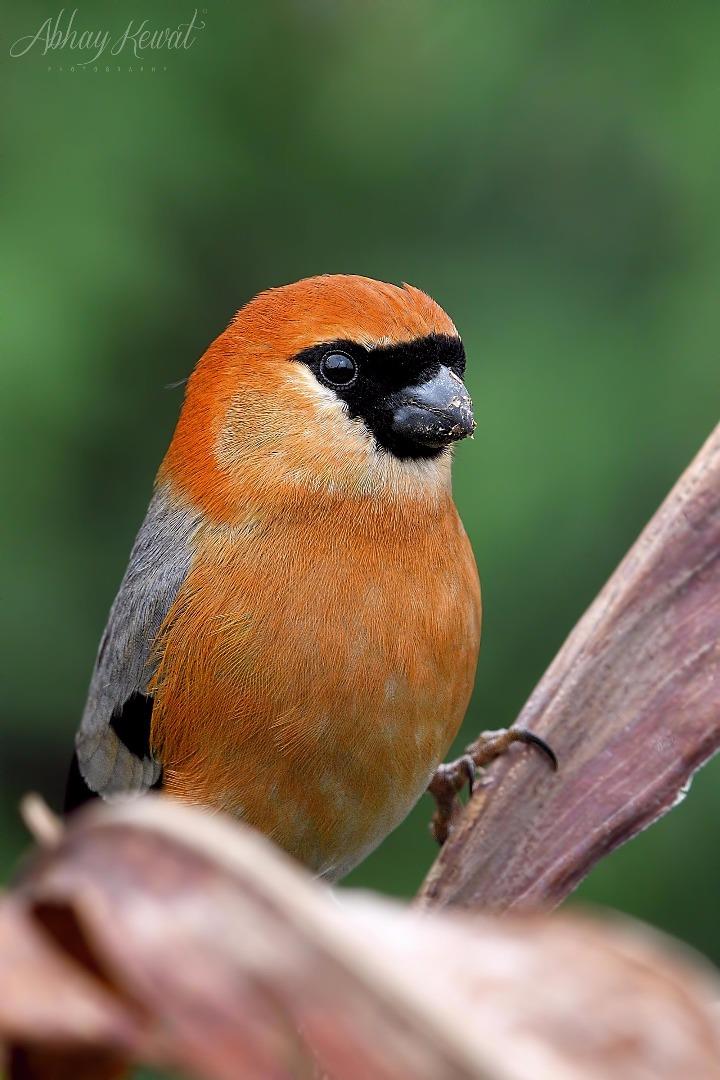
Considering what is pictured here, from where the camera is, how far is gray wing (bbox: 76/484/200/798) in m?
3.24

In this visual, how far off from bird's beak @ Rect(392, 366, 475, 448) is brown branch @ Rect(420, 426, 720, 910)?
1.10 m

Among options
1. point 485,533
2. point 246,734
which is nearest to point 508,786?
point 246,734

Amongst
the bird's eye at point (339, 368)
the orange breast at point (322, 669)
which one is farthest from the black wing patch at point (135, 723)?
the bird's eye at point (339, 368)

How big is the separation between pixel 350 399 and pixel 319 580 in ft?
1.43

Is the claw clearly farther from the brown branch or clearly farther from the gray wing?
the gray wing

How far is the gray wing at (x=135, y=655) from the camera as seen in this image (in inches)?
128

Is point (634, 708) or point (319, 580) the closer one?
point (634, 708)

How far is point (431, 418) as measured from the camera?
299 centimetres

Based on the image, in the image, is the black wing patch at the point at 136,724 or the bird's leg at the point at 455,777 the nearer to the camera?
the bird's leg at the point at 455,777

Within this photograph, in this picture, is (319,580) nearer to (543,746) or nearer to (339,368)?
(339,368)

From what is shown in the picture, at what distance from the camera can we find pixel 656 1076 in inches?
25.2

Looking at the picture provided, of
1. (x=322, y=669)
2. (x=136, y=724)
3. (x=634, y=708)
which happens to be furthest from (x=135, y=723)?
(x=634, y=708)

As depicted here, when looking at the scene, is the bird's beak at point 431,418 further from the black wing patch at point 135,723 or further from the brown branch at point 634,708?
the brown branch at point 634,708

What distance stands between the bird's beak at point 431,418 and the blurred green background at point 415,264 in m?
0.98
